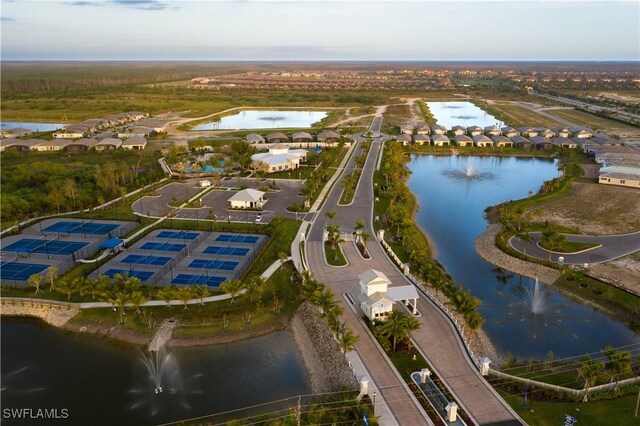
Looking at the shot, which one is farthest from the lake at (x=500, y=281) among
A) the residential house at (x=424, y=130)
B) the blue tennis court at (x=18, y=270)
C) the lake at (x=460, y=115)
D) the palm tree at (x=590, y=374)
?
the lake at (x=460, y=115)

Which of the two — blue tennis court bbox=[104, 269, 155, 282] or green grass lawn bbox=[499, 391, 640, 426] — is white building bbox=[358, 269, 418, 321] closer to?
green grass lawn bbox=[499, 391, 640, 426]

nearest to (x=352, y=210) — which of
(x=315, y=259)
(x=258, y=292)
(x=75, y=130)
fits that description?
(x=315, y=259)

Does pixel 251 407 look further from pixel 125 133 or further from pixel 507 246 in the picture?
pixel 125 133

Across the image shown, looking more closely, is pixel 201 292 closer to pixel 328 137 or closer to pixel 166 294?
pixel 166 294

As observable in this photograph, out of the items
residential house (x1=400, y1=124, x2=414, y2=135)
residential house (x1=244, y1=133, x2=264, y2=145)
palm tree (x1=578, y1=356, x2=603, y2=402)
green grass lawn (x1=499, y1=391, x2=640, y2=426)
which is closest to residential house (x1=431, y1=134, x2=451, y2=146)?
residential house (x1=400, y1=124, x2=414, y2=135)

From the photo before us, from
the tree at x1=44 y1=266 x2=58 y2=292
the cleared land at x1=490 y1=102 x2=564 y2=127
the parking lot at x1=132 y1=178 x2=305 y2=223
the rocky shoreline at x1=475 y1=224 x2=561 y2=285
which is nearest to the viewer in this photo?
the tree at x1=44 y1=266 x2=58 y2=292

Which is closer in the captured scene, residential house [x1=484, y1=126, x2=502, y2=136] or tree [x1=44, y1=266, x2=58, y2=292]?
tree [x1=44, y1=266, x2=58, y2=292]

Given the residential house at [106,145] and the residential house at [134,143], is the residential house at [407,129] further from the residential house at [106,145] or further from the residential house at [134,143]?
the residential house at [106,145]
